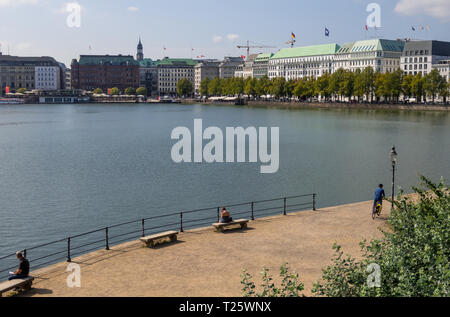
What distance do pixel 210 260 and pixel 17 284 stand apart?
21.8ft

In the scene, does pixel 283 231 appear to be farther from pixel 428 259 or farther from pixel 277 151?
pixel 277 151

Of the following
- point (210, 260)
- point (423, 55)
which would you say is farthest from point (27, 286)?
point (423, 55)

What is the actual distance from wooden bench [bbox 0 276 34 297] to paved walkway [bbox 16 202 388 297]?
0.89 feet

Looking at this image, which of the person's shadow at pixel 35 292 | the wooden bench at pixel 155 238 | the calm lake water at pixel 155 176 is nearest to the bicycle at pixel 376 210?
the wooden bench at pixel 155 238

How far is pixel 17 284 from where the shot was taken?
17062 mm

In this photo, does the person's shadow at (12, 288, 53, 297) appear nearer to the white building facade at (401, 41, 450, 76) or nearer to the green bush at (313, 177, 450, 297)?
the green bush at (313, 177, 450, 297)

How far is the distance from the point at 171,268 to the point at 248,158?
4623 cm

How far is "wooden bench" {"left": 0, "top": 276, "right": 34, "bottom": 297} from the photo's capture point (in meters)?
16.7

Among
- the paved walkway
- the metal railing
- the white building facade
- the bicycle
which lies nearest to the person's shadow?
the paved walkway

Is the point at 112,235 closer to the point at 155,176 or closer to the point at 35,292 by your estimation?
the point at 35,292

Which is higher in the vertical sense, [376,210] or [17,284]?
[376,210]

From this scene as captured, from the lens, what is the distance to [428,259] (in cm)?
1316

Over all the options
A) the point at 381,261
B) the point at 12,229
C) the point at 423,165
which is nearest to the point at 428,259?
the point at 381,261

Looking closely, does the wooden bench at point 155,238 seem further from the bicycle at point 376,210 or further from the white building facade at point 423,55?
the white building facade at point 423,55
